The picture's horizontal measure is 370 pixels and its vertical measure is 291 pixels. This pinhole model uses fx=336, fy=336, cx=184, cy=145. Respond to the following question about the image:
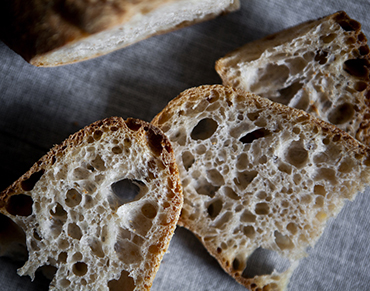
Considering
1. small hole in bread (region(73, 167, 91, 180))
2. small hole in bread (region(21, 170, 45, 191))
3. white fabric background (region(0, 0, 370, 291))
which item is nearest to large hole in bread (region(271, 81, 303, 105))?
white fabric background (region(0, 0, 370, 291))

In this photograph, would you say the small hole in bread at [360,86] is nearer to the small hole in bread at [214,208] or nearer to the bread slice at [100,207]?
the small hole in bread at [214,208]

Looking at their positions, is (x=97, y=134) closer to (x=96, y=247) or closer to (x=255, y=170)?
(x=96, y=247)

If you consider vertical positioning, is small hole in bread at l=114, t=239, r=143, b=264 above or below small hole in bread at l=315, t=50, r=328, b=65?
below

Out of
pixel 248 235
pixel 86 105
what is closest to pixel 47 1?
pixel 86 105

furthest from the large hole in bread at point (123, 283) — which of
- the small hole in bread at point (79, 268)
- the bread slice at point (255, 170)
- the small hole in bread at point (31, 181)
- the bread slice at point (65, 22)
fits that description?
the bread slice at point (65, 22)

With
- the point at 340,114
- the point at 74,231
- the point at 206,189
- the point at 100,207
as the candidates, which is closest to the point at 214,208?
the point at 206,189

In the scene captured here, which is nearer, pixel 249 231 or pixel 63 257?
pixel 63 257

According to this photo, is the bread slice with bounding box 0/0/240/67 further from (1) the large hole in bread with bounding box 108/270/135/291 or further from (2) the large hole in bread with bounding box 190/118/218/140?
(1) the large hole in bread with bounding box 108/270/135/291

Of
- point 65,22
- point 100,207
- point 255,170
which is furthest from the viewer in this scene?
point 255,170
